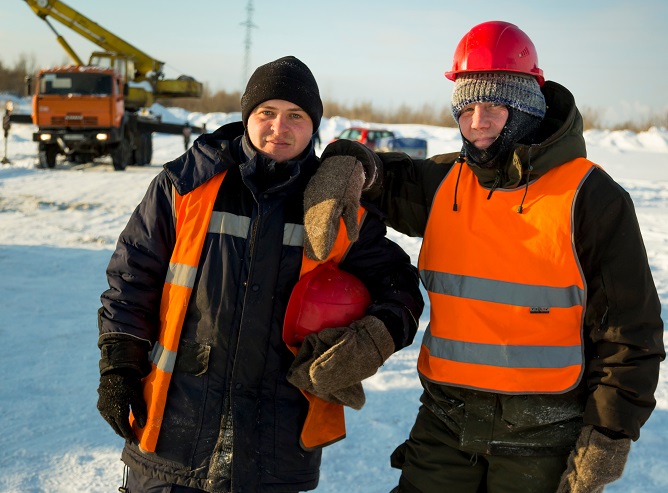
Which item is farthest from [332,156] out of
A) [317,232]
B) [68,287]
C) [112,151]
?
[112,151]

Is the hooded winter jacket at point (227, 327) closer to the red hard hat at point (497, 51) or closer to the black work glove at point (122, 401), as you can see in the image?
the black work glove at point (122, 401)

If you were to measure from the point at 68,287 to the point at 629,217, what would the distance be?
520cm

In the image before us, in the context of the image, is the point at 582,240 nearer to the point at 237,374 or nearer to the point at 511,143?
the point at 511,143

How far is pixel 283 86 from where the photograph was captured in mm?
2229

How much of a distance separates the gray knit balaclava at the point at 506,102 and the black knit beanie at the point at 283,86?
0.55 metres

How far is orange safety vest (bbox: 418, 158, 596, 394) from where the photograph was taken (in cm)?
208

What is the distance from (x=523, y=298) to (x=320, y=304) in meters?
0.66

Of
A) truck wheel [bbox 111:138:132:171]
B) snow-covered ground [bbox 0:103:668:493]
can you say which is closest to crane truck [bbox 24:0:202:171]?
truck wheel [bbox 111:138:132:171]

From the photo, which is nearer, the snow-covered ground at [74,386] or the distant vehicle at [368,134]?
the snow-covered ground at [74,386]

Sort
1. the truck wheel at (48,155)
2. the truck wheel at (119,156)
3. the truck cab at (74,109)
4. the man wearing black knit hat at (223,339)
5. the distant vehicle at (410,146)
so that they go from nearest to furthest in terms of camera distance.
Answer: the man wearing black knit hat at (223,339)
the truck cab at (74,109)
the truck wheel at (48,155)
the truck wheel at (119,156)
the distant vehicle at (410,146)

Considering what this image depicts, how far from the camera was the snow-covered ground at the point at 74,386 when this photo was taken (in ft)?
10.1

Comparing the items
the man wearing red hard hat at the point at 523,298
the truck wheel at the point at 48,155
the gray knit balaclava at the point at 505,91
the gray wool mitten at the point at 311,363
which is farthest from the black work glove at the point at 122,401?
the truck wheel at the point at 48,155

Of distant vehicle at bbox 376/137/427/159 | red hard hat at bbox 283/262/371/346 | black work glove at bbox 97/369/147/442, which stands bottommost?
distant vehicle at bbox 376/137/427/159

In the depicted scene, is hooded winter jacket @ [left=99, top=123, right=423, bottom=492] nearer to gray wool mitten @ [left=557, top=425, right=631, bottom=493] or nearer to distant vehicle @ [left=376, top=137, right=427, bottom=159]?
gray wool mitten @ [left=557, top=425, right=631, bottom=493]
